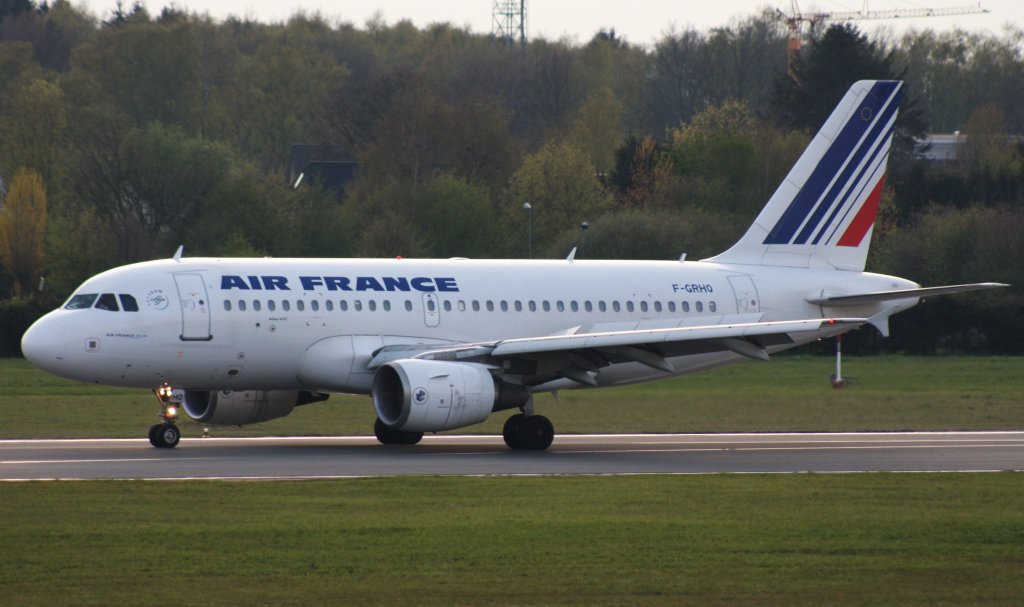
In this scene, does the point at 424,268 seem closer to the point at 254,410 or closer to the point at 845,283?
the point at 254,410

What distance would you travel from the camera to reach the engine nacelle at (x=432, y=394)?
30750 millimetres

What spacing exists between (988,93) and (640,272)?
120967 millimetres

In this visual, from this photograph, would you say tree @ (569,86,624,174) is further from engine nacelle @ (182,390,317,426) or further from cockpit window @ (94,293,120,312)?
cockpit window @ (94,293,120,312)

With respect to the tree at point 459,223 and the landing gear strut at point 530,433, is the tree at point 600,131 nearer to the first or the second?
the tree at point 459,223

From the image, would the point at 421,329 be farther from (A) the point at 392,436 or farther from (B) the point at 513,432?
(B) the point at 513,432

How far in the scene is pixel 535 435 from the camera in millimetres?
33062

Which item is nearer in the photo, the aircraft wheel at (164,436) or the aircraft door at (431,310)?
the aircraft wheel at (164,436)

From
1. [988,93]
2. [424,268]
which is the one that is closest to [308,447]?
[424,268]

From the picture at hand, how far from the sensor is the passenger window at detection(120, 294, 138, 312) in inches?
1251

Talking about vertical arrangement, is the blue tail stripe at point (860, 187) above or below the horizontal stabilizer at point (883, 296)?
above

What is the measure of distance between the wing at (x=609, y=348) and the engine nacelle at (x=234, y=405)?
118 inches

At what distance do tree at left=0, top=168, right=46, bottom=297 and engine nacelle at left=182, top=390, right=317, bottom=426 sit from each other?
43764 millimetres

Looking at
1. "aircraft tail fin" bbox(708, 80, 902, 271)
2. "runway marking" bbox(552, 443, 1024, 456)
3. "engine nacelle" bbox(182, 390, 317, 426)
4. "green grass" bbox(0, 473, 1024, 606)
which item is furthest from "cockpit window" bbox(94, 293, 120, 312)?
"aircraft tail fin" bbox(708, 80, 902, 271)

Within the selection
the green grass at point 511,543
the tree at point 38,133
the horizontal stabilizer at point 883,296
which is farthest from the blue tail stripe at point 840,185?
the tree at point 38,133
